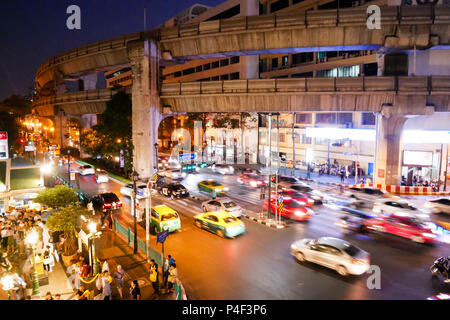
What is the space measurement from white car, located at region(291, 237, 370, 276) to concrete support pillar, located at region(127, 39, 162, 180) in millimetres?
23033

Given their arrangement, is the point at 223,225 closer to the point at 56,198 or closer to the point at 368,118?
the point at 56,198

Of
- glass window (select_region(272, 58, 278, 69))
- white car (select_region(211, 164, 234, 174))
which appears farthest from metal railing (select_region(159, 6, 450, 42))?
glass window (select_region(272, 58, 278, 69))

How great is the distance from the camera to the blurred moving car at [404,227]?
1766 cm

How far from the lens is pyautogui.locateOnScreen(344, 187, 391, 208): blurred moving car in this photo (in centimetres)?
2669

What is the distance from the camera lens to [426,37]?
2548 centimetres

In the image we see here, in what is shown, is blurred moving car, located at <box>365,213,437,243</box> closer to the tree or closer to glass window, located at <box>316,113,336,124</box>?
the tree

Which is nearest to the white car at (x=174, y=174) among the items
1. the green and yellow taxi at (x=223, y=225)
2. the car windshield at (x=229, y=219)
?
the green and yellow taxi at (x=223, y=225)

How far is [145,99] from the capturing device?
33094 millimetres

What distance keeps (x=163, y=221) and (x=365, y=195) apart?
69.8 ft

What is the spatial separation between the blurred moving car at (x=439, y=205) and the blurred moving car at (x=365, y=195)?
312cm

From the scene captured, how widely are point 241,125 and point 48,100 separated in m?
34.3
